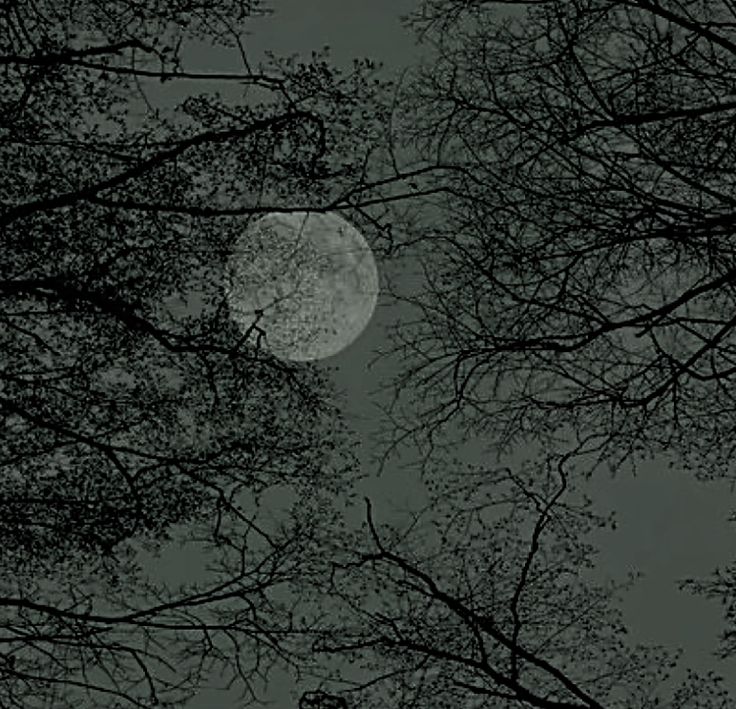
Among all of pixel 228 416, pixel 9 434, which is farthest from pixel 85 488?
pixel 228 416

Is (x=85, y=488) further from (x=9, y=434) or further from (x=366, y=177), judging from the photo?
(x=366, y=177)

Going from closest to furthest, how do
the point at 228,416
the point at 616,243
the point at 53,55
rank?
1. the point at 53,55
2. the point at 616,243
3. the point at 228,416

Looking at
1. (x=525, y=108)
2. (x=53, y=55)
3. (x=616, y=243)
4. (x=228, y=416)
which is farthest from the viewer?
(x=228, y=416)

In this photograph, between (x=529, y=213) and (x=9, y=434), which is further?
(x=9, y=434)

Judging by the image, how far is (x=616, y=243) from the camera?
6238mm

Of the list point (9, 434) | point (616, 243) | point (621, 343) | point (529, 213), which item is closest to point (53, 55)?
point (9, 434)

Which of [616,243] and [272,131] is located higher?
[272,131]

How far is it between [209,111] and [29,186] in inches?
49.5

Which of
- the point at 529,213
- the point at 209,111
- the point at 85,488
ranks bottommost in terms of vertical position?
the point at 85,488

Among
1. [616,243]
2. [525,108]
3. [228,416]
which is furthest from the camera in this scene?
[228,416]

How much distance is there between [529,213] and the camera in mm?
6449

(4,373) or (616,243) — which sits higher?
(616,243)

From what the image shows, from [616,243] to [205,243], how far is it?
9.01 ft

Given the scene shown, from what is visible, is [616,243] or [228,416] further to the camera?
[228,416]
